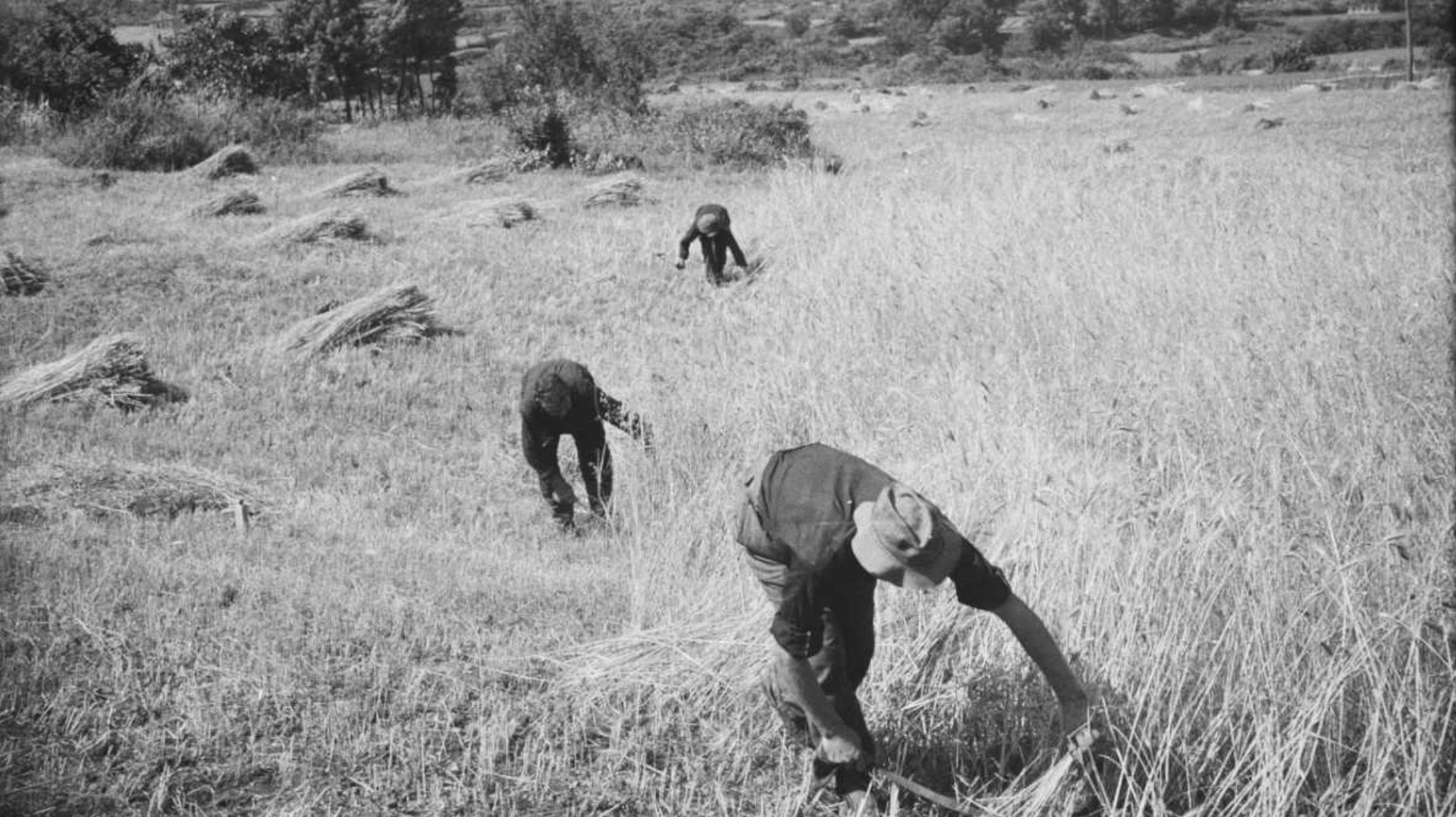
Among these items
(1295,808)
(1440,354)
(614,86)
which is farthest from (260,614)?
(614,86)

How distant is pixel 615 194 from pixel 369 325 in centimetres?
658

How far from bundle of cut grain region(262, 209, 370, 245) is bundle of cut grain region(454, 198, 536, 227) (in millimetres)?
1384

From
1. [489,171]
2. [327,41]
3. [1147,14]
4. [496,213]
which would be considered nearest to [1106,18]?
[1147,14]

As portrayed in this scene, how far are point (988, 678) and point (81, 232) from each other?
1104 centimetres

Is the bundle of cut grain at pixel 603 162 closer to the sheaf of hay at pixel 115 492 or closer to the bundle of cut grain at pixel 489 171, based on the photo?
the bundle of cut grain at pixel 489 171

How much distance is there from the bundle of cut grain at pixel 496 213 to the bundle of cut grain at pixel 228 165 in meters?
4.88

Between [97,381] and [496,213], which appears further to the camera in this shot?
[496,213]

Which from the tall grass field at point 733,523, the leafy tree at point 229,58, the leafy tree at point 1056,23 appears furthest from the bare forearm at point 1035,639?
the leafy tree at point 1056,23

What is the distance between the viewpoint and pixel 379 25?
94.0 feet

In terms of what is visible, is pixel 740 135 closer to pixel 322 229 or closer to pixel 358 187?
pixel 358 187

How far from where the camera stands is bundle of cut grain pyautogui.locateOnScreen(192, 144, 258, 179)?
625 inches

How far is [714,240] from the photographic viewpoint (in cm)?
1027

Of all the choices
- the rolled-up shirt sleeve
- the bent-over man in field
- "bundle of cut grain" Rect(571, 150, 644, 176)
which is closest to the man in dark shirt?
the bent-over man in field

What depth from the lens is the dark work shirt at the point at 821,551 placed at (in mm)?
2713
